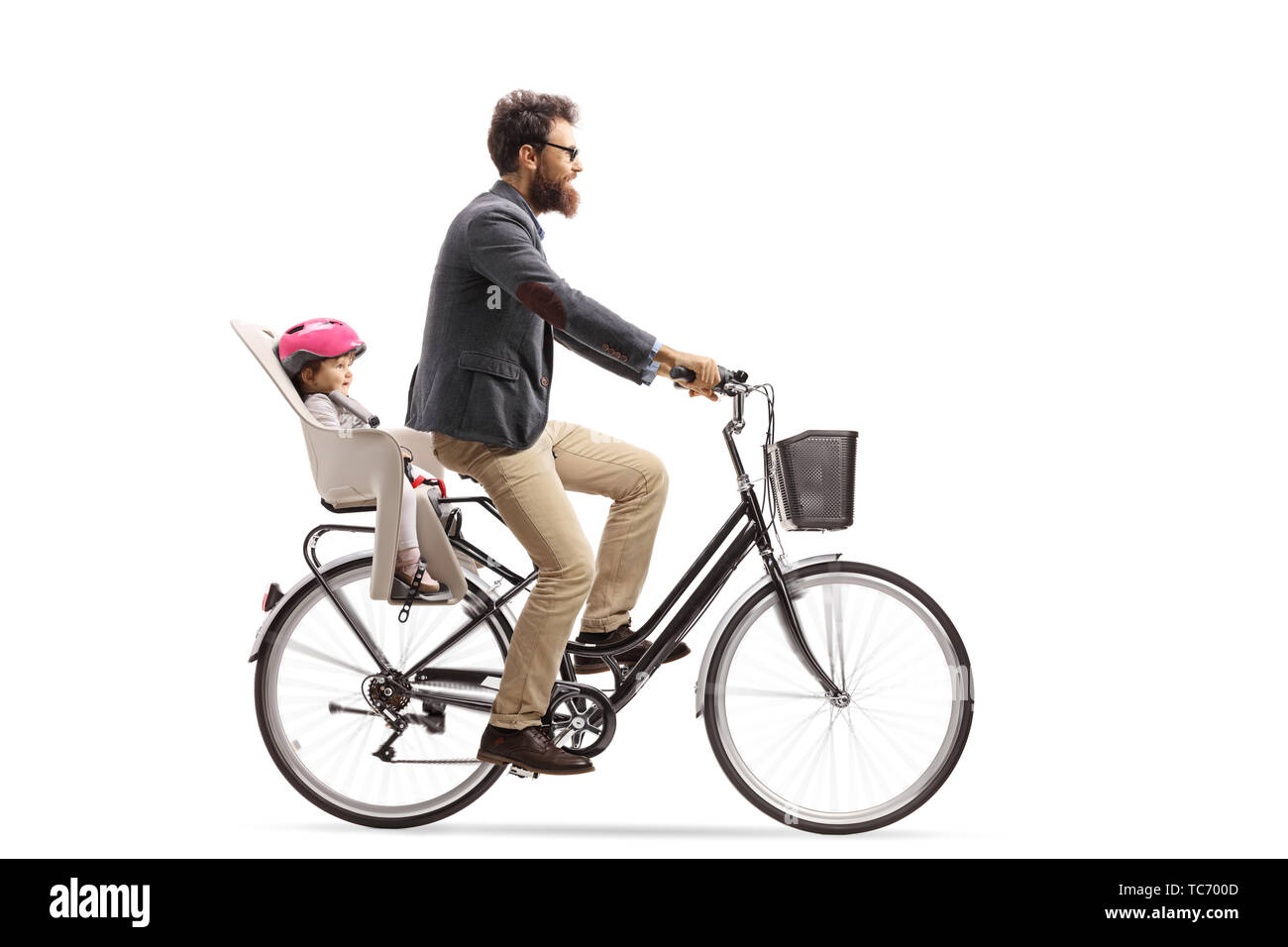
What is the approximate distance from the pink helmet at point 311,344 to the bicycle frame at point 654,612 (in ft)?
2.12

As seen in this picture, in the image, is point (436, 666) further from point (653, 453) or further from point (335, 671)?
point (653, 453)

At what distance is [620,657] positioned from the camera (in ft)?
17.6

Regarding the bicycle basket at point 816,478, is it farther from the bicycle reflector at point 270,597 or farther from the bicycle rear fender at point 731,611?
the bicycle reflector at point 270,597

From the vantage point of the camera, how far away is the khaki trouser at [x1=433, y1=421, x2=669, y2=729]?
197 inches

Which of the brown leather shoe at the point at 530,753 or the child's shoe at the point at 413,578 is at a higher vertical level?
the child's shoe at the point at 413,578

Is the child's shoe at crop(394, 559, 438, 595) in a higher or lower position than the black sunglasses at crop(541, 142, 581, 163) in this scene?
lower

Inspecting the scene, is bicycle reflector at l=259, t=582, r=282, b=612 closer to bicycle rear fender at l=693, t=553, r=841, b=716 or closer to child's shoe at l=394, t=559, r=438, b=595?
child's shoe at l=394, t=559, r=438, b=595

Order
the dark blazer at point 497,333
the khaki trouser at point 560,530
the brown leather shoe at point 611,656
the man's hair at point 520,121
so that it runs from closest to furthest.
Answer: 1. the dark blazer at point 497,333
2. the khaki trouser at point 560,530
3. the man's hair at point 520,121
4. the brown leather shoe at point 611,656

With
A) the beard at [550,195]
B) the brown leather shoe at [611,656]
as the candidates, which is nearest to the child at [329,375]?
the brown leather shoe at [611,656]

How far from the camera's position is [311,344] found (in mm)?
5250

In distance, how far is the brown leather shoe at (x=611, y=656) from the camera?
5.35 metres

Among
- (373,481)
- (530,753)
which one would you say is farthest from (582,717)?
(373,481)

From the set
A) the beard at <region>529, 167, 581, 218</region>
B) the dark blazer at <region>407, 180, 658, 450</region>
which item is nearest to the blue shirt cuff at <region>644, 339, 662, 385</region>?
the dark blazer at <region>407, 180, 658, 450</region>

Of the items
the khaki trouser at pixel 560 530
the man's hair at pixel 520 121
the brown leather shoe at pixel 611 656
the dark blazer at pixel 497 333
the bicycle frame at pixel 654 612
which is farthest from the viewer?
the brown leather shoe at pixel 611 656
